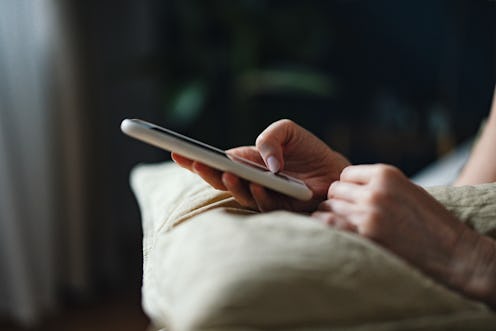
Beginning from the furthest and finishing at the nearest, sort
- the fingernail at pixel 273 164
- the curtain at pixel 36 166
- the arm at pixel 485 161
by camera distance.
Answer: the curtain at pixel 36 166
the arm at pixel 485 161
the fingernail at pixel 273 164

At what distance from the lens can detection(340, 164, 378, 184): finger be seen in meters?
0.53

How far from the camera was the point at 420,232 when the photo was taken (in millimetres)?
496

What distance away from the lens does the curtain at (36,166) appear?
1.81 meters

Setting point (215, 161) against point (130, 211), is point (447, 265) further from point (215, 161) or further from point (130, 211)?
point (130, 211)

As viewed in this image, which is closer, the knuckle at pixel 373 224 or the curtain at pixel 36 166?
the knuckle at pixel 373 224

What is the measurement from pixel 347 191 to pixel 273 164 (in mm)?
101

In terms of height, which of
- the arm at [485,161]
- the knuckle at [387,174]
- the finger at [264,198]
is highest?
the knuckle at [387,174]

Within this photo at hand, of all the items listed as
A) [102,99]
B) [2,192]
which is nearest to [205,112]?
[102,99]

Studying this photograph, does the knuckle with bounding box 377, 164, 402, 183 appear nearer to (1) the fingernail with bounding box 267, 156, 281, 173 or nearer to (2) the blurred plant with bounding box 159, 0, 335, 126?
(1) the fingernail with bounding box 267, 156, 281, 173

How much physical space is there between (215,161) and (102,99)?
5.19ft

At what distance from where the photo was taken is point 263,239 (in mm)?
457

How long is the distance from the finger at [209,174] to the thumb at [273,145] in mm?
52

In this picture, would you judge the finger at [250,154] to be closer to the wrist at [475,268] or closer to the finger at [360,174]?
the finger at [360,174]

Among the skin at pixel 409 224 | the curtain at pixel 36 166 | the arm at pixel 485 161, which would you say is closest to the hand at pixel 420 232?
the skin at pixel 409 224
